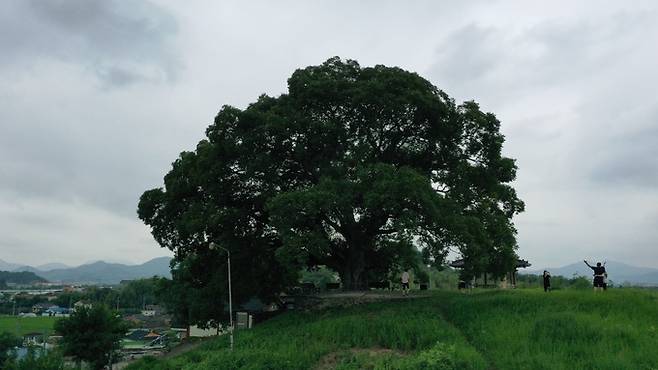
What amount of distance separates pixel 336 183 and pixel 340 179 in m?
0.80

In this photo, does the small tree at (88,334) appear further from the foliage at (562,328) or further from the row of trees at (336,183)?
the foliage at (562,328)

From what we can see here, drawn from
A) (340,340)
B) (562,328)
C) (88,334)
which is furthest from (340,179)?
(88,334)

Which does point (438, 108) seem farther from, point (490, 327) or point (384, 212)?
point (490, 327)

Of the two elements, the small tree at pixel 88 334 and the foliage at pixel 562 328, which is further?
the small tree at pixel 88 334

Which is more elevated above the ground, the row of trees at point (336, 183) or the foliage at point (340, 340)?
the row of trees at point (336, 183)

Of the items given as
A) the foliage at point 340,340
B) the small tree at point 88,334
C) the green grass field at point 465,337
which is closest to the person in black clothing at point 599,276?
the green grass field at point 465,337

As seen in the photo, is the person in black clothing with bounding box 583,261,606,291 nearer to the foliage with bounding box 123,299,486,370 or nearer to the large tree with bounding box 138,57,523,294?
the large tree with bounding box 138,57,523,294

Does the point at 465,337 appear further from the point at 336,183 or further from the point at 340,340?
the point at 336,183

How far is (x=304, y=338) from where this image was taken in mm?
23969

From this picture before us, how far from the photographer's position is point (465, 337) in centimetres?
2297

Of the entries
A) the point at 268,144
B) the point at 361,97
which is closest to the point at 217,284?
the point at 268,144

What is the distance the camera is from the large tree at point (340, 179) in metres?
27.7

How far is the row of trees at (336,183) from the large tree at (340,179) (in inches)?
2.9

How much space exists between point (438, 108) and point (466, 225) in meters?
7.40
